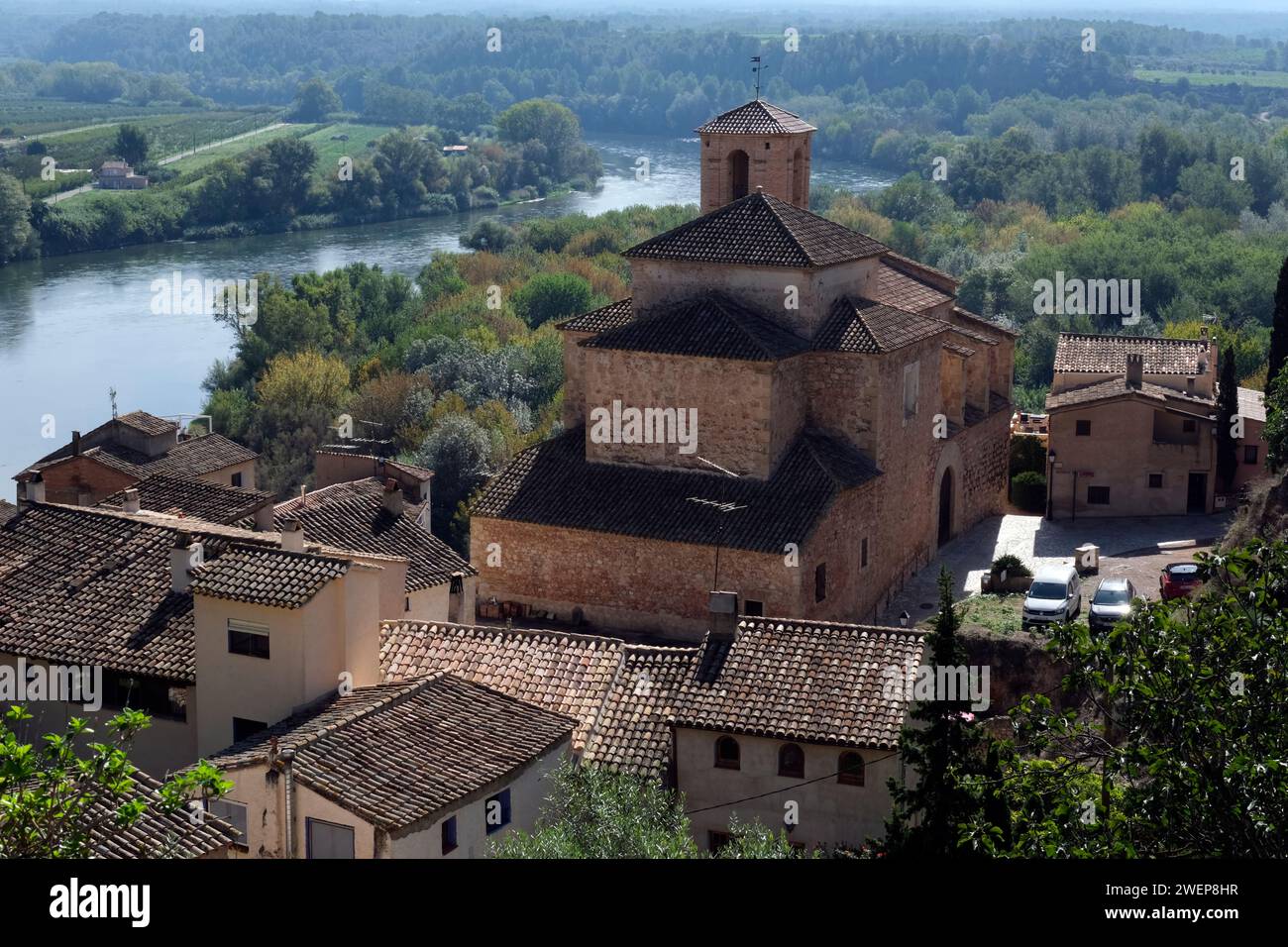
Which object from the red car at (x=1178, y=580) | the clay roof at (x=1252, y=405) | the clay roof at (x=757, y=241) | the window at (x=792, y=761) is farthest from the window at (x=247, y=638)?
the clay roof at (x=1252, y=405)

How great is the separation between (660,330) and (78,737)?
31.6 feet

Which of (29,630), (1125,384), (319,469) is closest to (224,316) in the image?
(319,469)

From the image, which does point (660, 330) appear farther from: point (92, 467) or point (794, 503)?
point (92, 467)

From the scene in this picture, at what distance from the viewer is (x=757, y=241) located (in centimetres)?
2469

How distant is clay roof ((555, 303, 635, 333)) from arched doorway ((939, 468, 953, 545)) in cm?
524

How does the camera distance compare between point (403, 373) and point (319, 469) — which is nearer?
point (319, 469)

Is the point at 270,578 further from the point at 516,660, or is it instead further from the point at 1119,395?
the point at 1119,395

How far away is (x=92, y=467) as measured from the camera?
2923 centimetres

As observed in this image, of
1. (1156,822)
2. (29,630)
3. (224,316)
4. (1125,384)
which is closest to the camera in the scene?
(1156,822)

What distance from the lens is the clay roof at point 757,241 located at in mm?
24406

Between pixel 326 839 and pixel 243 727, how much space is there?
2.77 m

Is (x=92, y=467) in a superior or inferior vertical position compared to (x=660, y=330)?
inferior

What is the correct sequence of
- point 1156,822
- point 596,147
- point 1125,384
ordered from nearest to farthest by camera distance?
point 1156,822 < point 1125,384 < point 596,147

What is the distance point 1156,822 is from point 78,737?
34.7ft
